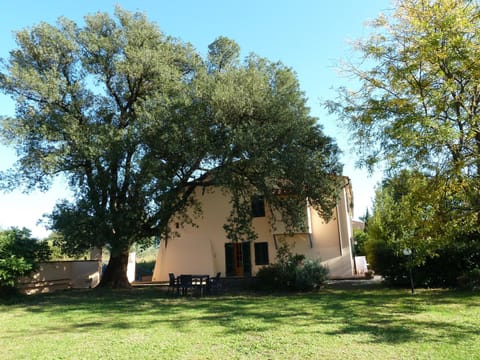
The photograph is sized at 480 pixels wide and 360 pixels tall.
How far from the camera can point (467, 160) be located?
11.1 metres

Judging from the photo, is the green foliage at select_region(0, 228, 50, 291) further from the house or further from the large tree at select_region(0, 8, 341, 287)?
the house

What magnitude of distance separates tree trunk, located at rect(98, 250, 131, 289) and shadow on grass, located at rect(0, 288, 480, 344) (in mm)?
2932

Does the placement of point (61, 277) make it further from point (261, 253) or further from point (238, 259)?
point (261, 253)

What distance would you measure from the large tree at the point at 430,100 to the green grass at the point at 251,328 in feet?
13.1

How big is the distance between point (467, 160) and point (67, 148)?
1469 centimetres

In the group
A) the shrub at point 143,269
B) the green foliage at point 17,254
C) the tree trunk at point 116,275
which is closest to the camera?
the green foliage at point 17,254

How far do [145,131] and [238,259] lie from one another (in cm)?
1208

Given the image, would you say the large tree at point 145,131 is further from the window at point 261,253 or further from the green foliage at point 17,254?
the window at point 261,253

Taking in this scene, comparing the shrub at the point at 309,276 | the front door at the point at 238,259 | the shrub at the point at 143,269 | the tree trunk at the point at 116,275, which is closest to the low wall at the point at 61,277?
the tree trunk at the point at 116,275

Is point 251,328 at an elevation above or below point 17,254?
below

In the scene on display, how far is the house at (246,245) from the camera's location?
2370 cm

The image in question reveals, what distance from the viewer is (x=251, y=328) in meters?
8.49

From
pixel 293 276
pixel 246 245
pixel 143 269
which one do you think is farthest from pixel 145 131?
pixel 143 269

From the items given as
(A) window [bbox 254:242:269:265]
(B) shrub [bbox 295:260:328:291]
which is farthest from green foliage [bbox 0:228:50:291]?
(A) window [bbox 254:242:269:265]
